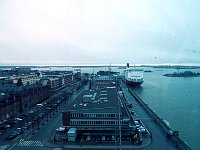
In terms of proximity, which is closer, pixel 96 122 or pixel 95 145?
pixel 95 145

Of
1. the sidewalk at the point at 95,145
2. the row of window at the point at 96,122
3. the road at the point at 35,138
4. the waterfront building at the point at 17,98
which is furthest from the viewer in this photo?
the waterfront building at the point at 17,98

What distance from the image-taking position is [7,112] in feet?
36.6

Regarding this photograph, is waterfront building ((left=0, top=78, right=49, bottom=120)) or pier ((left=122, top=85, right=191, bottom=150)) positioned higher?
waterfront building ((left=0, top=78, right=49, bottom=120))

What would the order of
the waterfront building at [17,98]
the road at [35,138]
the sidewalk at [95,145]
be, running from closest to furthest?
the sidewalk at [95,145], the road at [35,138], the waterfront building at [17,98]

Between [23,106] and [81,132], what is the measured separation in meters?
5.17

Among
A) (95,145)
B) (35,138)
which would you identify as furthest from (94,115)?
(35,138)

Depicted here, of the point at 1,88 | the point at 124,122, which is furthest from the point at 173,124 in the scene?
the point at 1,88

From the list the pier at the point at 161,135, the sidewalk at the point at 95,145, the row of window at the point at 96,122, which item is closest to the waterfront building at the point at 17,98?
the row of window at the point at 96,122

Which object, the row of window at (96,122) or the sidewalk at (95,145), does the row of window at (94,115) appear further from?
the sidewalk at (95,145)

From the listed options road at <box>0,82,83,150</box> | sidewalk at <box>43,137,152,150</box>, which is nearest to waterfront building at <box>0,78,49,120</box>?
road at <box>0,82,83,150</box>

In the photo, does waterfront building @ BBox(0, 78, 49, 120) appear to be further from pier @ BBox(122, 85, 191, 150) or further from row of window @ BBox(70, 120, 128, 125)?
pier @ BBox(122, 85, 191, 150)

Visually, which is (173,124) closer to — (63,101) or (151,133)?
(151,133)

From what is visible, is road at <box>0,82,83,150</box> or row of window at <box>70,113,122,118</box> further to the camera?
row of window at <box>70,113,122,118</box>

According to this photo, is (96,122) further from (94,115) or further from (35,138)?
(35,138)
